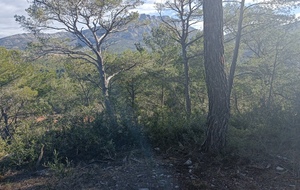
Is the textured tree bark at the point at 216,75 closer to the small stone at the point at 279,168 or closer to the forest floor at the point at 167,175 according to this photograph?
the forest floor at the point at 167,175

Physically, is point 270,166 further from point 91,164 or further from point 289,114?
point 91,164

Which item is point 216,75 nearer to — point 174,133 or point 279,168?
point 174,133

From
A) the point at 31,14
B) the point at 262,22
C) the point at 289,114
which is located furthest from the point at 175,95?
the point at 289,114

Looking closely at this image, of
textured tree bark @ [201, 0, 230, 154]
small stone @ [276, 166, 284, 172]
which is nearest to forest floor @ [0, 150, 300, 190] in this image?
small stone @ [276, 166, 284, 172]

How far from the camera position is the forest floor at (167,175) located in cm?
315

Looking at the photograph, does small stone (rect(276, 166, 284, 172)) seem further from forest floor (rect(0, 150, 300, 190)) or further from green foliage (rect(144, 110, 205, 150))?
green foliage (rect(144, 110, 205, 150))

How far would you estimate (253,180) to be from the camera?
3244mm

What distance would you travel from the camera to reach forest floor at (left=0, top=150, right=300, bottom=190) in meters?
3.15

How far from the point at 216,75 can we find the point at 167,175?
163 centimetres

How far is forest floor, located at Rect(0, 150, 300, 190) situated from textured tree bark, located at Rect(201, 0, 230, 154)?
35cm

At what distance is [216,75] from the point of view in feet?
12.8

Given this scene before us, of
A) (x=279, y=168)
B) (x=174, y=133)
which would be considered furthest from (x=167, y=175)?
(x=279, y=168)

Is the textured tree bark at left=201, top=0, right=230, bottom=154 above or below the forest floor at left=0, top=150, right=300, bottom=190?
above

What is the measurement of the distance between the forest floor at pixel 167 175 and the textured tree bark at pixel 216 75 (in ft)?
1.15
